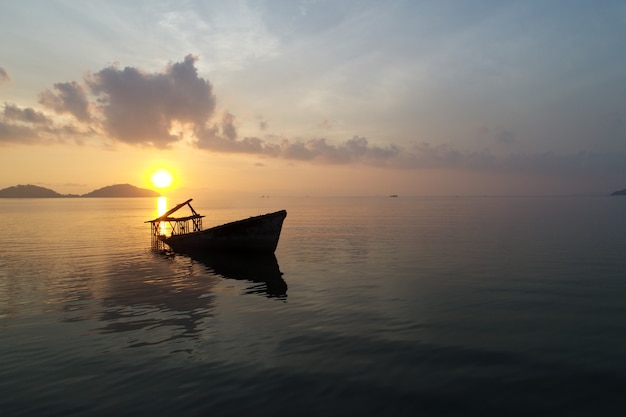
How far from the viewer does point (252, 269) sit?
32.0m

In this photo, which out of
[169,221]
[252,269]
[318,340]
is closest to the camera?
[318,340]

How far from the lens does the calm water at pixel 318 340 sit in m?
10.6

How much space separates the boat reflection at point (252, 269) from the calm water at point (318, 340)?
0.28 meters

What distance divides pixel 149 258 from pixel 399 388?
32932 mm

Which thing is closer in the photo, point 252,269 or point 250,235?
point 252,269

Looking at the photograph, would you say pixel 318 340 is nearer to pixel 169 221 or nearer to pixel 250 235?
pixel 250 235

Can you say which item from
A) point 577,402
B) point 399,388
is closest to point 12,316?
point 399,388

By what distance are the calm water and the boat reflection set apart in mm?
283

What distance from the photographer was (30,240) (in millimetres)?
52875

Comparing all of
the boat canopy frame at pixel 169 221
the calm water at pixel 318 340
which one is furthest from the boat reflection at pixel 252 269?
the boat canopy frame at pixel 169 221

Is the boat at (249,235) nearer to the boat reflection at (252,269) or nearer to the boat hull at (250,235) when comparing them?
the boat hull at (250,235)

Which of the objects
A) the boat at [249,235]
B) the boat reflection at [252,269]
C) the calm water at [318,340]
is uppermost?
the boat at [249,235]

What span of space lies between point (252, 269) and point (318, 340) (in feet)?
58.4

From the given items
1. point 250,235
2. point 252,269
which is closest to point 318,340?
point 252,269
